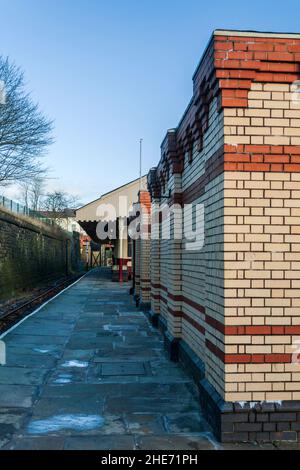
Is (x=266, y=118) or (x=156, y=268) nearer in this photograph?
(x=266, y=118)

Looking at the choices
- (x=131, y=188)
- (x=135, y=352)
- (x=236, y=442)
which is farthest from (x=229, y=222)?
(x=131, y=188)

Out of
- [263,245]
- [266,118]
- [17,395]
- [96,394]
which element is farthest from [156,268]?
[266,118]

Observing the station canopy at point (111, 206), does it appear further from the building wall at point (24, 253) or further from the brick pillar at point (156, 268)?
the brick pillar at point (156, 268)

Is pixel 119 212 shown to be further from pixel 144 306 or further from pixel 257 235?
pixel 257 235

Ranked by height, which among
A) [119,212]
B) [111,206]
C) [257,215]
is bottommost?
[257,215]

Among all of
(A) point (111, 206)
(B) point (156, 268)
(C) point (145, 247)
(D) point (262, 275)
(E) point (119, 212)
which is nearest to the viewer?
(D) point (262, 275)

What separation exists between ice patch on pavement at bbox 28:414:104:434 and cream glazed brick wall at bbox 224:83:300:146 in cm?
330

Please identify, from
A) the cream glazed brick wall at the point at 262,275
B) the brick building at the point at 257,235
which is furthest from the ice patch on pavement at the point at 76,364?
the cream glazed brick wall at the point at 262,275

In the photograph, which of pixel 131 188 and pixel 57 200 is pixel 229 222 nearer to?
pixel 131 188

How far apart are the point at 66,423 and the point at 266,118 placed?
12.6 feet

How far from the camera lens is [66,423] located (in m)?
5.11

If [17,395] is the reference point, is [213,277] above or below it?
above

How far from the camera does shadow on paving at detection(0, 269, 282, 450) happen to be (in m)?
4.70

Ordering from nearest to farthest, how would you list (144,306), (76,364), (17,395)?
(17,395)
(76,364)
(144,306)
